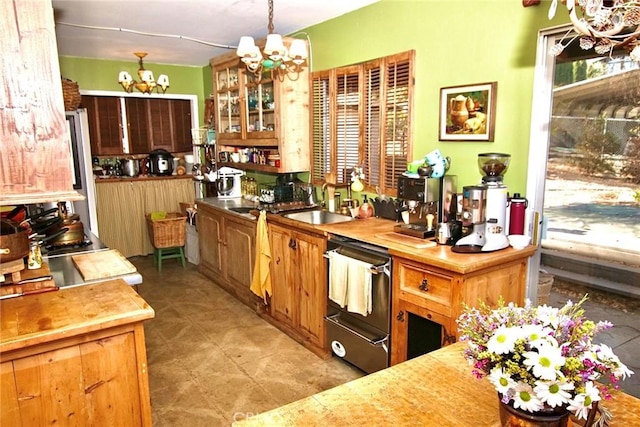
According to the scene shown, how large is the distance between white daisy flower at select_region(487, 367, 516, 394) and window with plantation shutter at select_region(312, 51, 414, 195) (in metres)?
2.36

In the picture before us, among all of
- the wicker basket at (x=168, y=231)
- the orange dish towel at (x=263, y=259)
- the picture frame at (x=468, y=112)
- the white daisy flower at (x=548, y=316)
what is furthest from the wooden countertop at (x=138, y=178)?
the white daisy flower at (x=548, y=316)

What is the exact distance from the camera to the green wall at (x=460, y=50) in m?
2.46

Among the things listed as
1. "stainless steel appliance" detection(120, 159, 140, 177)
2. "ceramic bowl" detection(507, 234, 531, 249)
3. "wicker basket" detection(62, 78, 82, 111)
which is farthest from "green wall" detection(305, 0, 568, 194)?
"stainless steel appliance" detection(120, 159, 140, 177)

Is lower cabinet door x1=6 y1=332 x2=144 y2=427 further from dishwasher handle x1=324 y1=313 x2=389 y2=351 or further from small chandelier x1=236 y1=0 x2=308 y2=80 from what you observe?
small chandelier x1=236 y1=0 x2=308 y2=80

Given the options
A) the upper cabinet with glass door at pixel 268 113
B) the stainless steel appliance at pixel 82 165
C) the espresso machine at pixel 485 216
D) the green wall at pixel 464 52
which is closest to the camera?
the espresso machine at pixel 485 216

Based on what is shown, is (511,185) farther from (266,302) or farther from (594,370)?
(266,302)

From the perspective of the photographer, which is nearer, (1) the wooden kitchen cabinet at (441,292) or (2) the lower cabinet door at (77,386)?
(2) the lower cabinet door at (77,386)

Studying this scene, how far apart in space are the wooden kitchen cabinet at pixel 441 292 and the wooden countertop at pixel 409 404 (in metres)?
0.92

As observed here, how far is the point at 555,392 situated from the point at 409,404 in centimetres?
42

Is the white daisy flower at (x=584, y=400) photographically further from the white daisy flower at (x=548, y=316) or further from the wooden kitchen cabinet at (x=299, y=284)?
the wooden kitchen cabinet at (x=299, y=284)

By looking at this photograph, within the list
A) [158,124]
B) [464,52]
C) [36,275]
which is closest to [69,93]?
[36,275]

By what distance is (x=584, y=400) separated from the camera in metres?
0.85

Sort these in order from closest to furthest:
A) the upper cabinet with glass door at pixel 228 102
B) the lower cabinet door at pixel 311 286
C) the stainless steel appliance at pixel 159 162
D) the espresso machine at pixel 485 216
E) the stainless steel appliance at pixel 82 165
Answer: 1. the espresso machine at pixel 485 216
2. the lower cabinet door at pixel 311 286
3. the upper cabinet with glass door at pixel 228 102
4. the stainless steel appliance at pixel 82 165
5. the stainless steel appliance at pixel 159 162

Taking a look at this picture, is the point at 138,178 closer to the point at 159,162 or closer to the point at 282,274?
the point at 159,162
